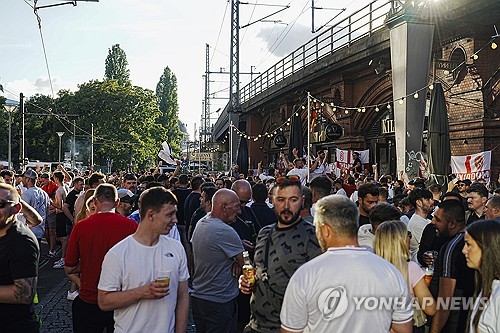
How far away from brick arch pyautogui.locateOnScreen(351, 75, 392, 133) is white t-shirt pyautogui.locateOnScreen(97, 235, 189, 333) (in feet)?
52.4

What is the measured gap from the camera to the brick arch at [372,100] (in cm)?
1930

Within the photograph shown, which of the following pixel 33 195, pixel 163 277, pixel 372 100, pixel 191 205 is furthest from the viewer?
pixel 372 100

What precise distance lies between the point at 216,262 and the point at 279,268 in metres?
1.29

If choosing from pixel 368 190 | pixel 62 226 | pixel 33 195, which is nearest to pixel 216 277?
pixel 368 190

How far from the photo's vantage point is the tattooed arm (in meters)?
3.77

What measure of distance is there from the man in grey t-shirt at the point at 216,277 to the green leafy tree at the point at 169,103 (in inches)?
3313

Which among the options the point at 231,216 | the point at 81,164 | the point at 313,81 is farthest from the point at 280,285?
the point at 81,164

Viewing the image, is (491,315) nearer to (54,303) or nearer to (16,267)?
(16,267)

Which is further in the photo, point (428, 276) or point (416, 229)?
point (416, 229)

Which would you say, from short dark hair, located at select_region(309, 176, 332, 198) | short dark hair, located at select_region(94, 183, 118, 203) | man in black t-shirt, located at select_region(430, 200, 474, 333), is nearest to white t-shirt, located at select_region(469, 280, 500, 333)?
man in black t-shirt, located at select_region(430, 200, 474, 333)

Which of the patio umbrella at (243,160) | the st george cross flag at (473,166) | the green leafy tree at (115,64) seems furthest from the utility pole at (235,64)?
the green leafy tree at (115,64)

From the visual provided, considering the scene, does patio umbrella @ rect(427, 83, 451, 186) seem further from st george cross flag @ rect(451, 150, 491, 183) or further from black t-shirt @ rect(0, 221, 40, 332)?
black t-shirt @ rect(0, 221, 40, 332)

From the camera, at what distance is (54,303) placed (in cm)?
860

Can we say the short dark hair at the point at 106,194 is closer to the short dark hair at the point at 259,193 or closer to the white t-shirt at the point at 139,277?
the white t-shirt at the point at 139,277
